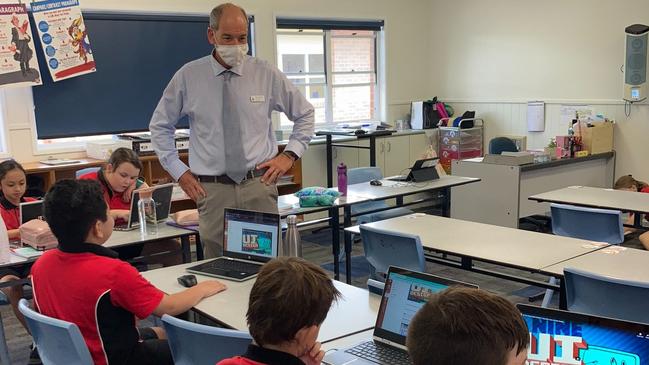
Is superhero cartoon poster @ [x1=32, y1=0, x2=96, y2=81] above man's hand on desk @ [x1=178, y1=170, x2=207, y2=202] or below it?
above

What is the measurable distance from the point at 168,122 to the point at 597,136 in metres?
4.95

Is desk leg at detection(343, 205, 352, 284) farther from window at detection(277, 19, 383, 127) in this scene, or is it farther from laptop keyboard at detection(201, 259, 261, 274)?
window at detection(277, 19, 383, 127)

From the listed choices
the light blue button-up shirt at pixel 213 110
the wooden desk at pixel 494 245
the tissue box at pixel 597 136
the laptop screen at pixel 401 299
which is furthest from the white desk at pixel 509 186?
the laptop screen at pixel 401 299


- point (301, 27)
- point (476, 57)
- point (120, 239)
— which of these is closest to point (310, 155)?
point (301, 27)

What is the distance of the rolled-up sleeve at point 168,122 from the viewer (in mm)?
3117

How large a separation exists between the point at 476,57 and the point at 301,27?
225 centimetres

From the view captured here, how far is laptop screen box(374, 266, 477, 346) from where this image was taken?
79.0 inches

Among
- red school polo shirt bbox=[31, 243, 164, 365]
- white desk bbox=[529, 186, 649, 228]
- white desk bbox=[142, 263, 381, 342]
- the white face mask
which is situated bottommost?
white desk bbox=[142, 263, 381, 342]

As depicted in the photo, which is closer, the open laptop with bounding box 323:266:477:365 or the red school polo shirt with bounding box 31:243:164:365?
the open laptop with bounding box 323:266:477:365

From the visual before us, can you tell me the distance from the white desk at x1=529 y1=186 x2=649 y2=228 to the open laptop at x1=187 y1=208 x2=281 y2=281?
2.58m

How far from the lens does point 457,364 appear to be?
3.70 feet

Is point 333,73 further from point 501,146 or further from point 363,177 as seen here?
point 363,177

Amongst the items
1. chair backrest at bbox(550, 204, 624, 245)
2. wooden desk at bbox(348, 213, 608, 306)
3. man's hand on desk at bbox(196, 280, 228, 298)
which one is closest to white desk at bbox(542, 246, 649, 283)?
wooden desk at bbox(348, 213, 608, 306)

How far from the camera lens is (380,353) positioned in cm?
203
